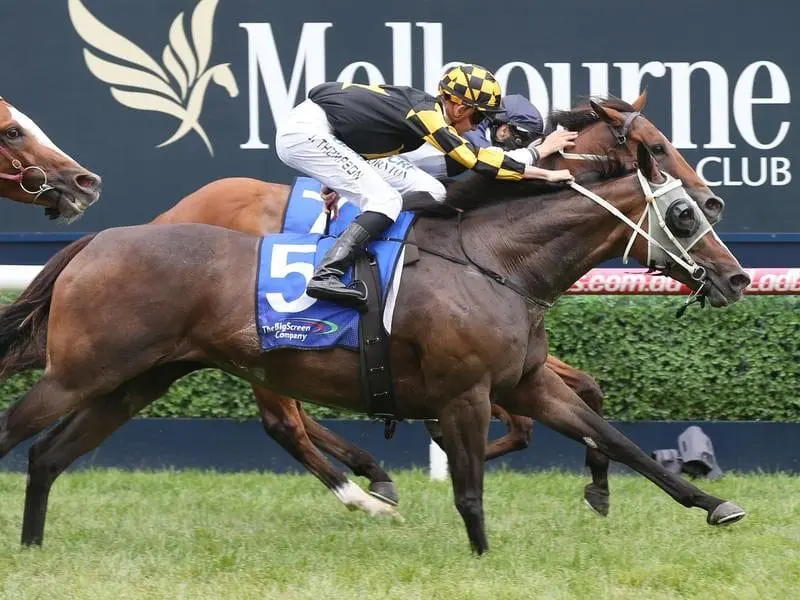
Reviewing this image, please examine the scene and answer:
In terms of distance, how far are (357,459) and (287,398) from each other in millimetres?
448

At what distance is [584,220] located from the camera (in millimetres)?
5387

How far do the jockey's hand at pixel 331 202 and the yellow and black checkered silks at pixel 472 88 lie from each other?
95 centimetres

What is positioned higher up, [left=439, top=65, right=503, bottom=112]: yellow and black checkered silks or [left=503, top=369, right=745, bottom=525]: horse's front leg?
[left=439, top=65, right=503, bottom=112]: yellow and black checkered silks

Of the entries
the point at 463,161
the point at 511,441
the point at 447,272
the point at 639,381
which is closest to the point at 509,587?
the point at 447,272

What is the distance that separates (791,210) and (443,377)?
12.0 feet

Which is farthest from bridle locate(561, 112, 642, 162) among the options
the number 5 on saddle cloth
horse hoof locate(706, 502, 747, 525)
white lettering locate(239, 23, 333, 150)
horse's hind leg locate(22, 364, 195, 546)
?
white lettering locate(239, 23, 333, 150)

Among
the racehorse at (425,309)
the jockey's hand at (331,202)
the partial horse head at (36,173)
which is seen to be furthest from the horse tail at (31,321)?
the jockey's hand at (331,202)

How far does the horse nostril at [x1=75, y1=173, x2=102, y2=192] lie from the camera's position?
5781mm

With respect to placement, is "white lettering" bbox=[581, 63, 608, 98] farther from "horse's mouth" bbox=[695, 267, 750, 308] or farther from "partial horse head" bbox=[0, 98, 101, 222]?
"partial horse head" bbox=[0, 98, 101, 222]

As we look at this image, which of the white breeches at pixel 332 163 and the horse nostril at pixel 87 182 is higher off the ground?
the white breeches at pixel 332 163

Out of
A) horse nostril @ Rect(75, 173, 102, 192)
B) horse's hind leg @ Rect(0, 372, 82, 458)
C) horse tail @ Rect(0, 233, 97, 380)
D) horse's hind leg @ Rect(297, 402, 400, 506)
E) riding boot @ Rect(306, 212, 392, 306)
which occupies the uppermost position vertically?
horse nostril @ Rect(75, 173, 102, 192)

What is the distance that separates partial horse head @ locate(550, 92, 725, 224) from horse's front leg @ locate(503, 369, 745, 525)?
3.12 ft

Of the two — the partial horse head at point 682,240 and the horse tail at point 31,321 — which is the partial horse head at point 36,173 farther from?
the partial horse head at point 682,240

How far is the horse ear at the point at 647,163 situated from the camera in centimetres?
533
